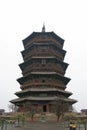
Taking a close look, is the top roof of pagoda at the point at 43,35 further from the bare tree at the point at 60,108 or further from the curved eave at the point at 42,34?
the bare tree at the point at 60,108

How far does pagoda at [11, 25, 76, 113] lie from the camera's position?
136 ft

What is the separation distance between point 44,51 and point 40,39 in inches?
99.0

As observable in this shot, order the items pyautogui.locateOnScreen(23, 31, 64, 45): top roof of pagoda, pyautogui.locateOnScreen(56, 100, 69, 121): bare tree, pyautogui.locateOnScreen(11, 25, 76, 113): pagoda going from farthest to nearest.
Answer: pyautogui.locateOnScreen(23, 31, 64, 45): top roof of pagoda < pyautogui.locateOnScreen(11, 25, 76, 113): pagoda < pyautogui.locateOnScreen(56, 100, 69, 121): bare tree

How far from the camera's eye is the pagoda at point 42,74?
4134cm

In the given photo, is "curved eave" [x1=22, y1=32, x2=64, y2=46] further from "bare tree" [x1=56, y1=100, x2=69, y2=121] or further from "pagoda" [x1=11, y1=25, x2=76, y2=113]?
"bare tree" [x1=56, y1=100, x2=69, y2=121]

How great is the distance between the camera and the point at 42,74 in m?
43.5

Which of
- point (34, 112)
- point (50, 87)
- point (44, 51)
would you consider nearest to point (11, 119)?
point (34, 112)

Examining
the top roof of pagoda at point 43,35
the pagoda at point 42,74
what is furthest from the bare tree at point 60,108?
the top roof of pagoda at point 43,35

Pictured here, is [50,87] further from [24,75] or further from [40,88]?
[24,75]

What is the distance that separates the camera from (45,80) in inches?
1721

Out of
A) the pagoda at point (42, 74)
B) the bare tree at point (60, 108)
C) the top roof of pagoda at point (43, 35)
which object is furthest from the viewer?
the top roof of pagoda at point (43, 35)

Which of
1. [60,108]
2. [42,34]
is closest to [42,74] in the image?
[42,34]

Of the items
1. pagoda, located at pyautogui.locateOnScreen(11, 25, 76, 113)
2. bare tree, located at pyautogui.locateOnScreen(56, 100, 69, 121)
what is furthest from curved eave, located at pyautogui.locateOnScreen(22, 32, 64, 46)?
bare tree, located at pyautogui.locateOnScreen(56, 100, 69, 121)

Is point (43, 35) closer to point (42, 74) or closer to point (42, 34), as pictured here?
point (42, 34)
